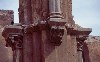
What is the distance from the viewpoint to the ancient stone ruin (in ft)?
21.6

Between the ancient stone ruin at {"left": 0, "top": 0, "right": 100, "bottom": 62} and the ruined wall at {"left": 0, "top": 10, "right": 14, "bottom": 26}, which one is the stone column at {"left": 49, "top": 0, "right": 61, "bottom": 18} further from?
the ruined wall at {"left": 0, "top": 10, "right": 14, "bottom": 26}

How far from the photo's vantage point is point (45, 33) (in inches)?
263

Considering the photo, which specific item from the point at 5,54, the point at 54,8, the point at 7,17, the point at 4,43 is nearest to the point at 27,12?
the point at 54,8

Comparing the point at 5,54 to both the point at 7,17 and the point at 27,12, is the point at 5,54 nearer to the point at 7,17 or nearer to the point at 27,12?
the point at 7,17

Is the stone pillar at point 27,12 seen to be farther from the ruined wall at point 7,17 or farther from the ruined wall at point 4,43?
the ruined wall at point 7,17

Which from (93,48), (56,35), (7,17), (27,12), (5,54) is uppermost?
(27,12)

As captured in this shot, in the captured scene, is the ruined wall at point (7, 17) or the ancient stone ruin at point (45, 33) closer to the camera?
the ancient stone ruin at point (45, 33)

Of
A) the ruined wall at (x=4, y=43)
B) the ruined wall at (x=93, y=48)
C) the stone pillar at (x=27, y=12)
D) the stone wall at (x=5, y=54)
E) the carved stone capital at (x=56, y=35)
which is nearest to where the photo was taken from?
the carved stone capital at (x=56, y=35)

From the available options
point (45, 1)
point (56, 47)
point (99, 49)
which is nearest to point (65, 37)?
point (56, 47)

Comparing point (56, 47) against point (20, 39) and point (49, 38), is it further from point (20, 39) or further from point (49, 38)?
point (20, 39)

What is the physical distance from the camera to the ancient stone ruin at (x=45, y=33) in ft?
21.6

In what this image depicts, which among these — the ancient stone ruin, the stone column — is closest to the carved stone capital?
the ancient stone ruin

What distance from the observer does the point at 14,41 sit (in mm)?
6984

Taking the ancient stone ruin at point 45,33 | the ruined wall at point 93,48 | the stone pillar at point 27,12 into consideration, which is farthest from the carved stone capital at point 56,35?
the ruined wall at point 93,48
